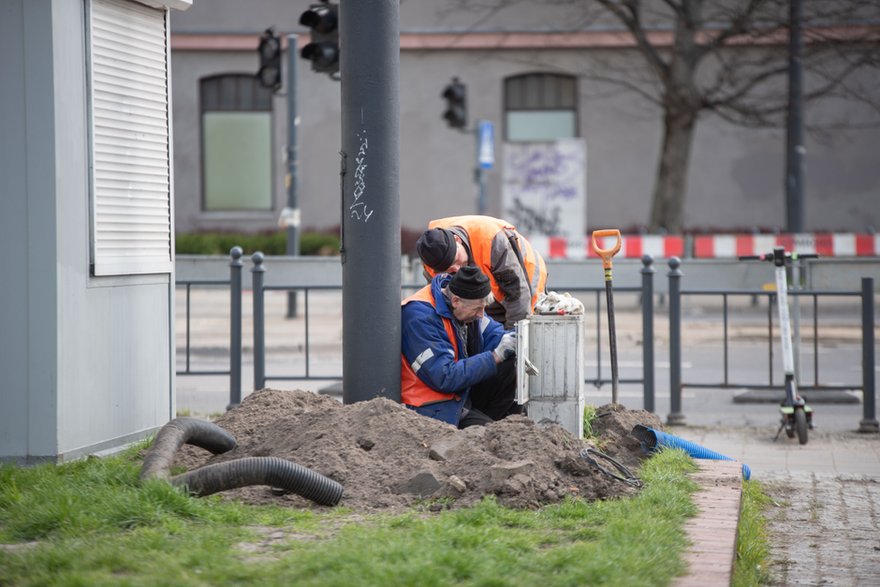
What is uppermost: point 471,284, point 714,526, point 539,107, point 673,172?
point 539,107

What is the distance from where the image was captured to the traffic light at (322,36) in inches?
494

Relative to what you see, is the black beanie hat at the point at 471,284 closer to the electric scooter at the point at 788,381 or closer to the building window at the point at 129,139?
the building window at the point at 129,139

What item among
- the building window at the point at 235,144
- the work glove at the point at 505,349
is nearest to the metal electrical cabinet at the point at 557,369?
the work glove at the point at 505,349

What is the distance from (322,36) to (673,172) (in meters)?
12.4

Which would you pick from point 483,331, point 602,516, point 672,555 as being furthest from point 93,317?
point 672,555

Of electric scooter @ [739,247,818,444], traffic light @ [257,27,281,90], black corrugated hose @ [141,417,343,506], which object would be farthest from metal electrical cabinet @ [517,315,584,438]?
traffic light @ [257,27,281,90]

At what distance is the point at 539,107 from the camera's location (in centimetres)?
2881

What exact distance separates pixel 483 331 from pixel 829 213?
22.2 m

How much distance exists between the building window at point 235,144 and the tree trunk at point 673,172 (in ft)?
33.0

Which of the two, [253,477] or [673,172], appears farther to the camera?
[673,172]

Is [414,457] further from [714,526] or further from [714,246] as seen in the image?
[714,246]

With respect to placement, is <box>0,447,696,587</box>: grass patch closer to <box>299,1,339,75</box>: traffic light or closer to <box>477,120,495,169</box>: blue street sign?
<box>299,1,339,75</box>: traffic light

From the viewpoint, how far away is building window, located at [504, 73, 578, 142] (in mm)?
28703

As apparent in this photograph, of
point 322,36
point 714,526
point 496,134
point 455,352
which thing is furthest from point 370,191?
point 496,134
